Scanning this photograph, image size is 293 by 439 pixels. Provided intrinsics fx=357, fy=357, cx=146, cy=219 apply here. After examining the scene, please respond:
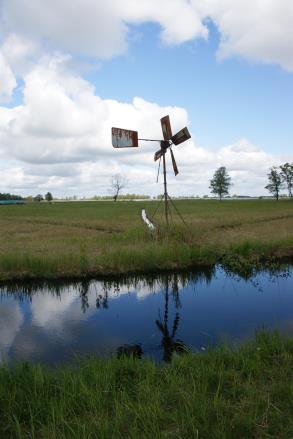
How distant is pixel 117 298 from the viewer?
38.3ft

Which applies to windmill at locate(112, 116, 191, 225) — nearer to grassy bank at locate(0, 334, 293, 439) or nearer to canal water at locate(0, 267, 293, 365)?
canal water at locate(0, 267, 293, 365)

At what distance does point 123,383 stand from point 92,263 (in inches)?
371

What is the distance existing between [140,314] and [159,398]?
17.5 ft

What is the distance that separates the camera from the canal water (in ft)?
25.8

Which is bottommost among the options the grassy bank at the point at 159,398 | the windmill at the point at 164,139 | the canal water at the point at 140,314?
the canal water at the point at 140,314

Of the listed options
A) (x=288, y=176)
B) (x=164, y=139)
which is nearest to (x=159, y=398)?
(x=164, y=139)

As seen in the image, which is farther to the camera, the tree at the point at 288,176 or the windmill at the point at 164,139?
the tree at the point at 288,176

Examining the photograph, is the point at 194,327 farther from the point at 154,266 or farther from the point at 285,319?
the point at 154,266

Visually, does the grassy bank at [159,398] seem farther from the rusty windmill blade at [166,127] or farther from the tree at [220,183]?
the tree at [220,183]

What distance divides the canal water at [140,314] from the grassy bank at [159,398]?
Answer: 1.47 m

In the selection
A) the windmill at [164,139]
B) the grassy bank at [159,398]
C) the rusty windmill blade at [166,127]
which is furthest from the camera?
the rusty windmill blade at [166,127]

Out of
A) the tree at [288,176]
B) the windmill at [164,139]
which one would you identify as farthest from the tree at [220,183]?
the windmill at [164,139]

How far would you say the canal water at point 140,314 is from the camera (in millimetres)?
7852

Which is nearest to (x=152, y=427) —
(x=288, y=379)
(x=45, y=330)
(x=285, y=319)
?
(x=288, y=379)
